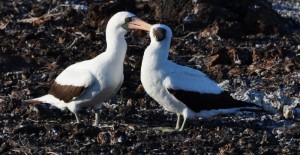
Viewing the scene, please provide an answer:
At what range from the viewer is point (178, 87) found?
1187 cm

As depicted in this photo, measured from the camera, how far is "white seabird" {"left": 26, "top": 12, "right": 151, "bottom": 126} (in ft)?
39.6

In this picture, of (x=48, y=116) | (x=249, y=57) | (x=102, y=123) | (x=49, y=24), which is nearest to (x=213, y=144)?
(x=102, y=123)

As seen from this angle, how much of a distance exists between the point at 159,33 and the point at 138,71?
97.4 inches

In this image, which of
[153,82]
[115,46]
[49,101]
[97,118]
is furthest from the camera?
[49,101]

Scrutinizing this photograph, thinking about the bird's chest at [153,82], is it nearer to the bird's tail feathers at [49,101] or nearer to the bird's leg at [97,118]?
the bird's leg at [97,118]

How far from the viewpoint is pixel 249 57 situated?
14.8m

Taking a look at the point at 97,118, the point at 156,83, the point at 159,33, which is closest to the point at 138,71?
the point at 97,118

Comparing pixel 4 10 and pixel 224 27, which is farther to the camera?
pixel 4 10

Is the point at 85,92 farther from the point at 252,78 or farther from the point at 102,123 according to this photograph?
the point at 252,78

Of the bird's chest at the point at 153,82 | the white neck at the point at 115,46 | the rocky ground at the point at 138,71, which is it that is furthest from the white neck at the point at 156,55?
the rocky ground at the point at 138,71

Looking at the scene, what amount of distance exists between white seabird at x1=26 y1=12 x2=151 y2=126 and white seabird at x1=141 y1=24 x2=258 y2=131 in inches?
16.4

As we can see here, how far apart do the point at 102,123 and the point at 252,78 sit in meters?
2.57

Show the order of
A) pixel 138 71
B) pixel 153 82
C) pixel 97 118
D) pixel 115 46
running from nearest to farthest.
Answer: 1. pixel 153 82
2. pixel 115 46
3. pixel 97 118
4. pixel 138 71

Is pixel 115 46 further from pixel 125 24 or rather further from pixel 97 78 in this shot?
pixel 97 78
